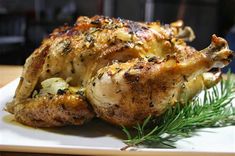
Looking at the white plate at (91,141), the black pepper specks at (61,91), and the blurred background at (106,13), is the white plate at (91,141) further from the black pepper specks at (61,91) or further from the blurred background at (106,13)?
the blurred background at (106,13)

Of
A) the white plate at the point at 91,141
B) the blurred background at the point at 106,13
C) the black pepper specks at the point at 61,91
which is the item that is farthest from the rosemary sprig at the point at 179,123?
the blurred background at the point at 106,13

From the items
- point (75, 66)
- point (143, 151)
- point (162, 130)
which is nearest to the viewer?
point (143, 151)

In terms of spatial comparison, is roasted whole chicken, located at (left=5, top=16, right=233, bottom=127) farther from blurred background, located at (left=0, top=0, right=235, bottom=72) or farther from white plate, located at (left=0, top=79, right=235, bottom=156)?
blurred background, located at (left=0, top=0, right=235, bottom=72)

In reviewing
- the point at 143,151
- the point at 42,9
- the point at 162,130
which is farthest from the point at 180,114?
the point at 42,9

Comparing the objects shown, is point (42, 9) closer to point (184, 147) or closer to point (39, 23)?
point (39, 23)

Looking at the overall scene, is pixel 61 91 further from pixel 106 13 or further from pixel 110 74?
pixel 106 13

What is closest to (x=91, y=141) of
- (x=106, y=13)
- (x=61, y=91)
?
(x=61, y=91)
